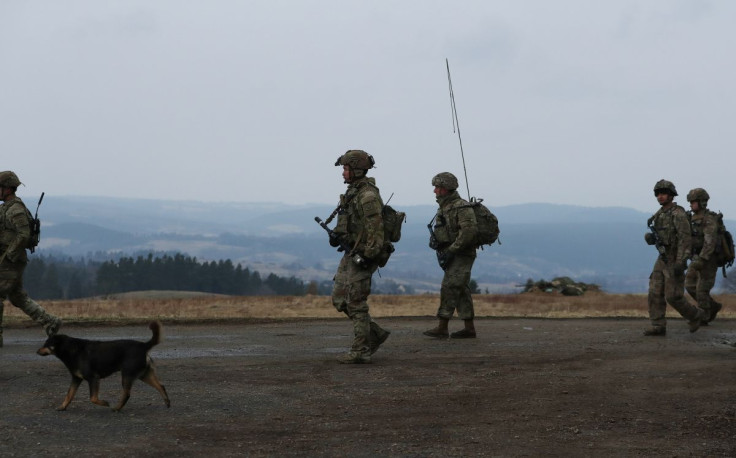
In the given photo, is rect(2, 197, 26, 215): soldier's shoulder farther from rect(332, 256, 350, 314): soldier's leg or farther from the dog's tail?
the dog's tail

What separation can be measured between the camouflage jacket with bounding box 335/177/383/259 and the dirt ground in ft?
4.75

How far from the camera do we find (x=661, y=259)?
14.5m

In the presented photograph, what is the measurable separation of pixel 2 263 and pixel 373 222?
5208 millimetres

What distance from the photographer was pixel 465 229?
13.8 meters

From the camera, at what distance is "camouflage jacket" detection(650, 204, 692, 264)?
563 inches

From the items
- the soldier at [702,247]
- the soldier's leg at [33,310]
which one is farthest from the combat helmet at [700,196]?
the soldier's leg at [33,310]

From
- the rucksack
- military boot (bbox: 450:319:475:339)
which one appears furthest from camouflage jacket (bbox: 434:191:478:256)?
the rucksack

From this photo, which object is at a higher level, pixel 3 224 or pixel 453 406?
pixel 3 224

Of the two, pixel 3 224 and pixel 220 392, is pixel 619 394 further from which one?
pixel 3 224

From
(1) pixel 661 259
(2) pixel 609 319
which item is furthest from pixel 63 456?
(2) pixel 609 319

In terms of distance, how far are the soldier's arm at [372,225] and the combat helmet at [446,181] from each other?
2842 mm

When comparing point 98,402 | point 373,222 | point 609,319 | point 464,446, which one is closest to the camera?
point 464,446

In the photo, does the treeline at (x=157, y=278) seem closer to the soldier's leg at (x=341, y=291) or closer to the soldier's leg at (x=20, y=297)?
the soldier's leg at (x=20, y=297)

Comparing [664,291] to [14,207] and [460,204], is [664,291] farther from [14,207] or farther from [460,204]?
[14,207]
